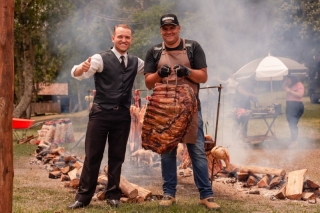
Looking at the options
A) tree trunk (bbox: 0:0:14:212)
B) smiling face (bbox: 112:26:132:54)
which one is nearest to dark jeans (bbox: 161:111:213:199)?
smiling face (bbox: 112:26:132:54)

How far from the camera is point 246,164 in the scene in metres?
9.30

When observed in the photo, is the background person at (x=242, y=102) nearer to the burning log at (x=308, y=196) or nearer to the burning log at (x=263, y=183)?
the burning log at (x=263, y=183)

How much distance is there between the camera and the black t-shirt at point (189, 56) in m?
4.92

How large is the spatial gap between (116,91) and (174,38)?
2.84 feet

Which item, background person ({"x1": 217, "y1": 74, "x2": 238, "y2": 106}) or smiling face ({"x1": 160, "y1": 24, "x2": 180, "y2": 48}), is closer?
smiling face ({"x1": 160, "y1": 24, "x2": 180, "y2": 48})

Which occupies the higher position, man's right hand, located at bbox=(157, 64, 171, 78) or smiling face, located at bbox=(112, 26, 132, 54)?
smiling face, located at bbox=(112, 26, 132, 54)

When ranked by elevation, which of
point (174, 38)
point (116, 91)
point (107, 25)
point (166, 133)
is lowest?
point (166, 133)

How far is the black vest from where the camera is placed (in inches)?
203

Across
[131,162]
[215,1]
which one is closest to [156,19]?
[215,1]

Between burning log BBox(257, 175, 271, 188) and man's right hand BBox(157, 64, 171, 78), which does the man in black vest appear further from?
burning log BBox(257, 175, 271, 188)

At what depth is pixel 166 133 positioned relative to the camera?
4668mm

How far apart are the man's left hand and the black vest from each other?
768mm

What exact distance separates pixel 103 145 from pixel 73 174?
2.38m

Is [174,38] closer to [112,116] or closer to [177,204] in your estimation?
[112,116]
